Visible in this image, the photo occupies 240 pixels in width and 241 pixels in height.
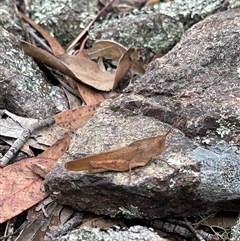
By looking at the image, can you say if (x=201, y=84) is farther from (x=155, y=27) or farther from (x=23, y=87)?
(x=23, y=87)

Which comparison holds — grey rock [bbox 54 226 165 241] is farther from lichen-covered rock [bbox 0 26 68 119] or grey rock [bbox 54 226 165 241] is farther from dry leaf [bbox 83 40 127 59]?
dry leaf [bbox 83 40 127 59]

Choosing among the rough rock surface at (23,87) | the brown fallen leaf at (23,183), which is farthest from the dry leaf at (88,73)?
the brown fallen leaf at (23,183)

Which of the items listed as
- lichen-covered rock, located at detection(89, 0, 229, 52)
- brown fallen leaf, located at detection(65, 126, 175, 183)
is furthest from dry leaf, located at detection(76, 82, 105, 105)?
brown fallen leaf, located at detection(65, 126, 175, 183)

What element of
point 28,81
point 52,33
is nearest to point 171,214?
point 28,81

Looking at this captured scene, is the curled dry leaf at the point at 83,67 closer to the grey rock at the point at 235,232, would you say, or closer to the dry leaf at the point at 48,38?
the dry leaf at the point at 48,38

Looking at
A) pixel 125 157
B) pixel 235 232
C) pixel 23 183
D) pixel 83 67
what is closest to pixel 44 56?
pixel 83 67

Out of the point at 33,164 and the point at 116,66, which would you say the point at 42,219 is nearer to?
the point at 33,164
